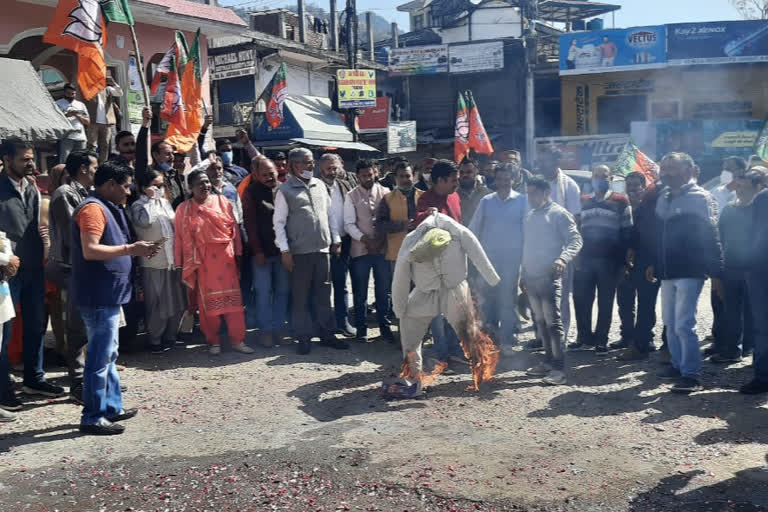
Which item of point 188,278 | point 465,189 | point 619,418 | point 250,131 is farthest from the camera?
point 250,131

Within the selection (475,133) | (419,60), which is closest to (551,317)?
(475,133)

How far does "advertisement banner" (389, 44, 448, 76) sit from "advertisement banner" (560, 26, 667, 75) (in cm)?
542

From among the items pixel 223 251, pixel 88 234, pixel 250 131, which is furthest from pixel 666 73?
pixel 88 234

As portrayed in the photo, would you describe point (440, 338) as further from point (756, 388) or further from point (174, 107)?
point (174, 107)

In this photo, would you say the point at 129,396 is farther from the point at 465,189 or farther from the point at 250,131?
the point at 250,131

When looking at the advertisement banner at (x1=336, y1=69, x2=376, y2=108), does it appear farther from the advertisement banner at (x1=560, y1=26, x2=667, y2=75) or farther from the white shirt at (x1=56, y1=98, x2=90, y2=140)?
the white shirt at (x1=56, y1=98, x2=90, y2=140)

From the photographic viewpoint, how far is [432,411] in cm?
576

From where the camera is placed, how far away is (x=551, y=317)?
6637mm

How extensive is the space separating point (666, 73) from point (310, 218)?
82.7ft

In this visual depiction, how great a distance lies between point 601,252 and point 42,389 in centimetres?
536

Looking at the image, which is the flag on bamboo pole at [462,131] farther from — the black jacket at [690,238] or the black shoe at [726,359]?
the black jacket at [690,238]

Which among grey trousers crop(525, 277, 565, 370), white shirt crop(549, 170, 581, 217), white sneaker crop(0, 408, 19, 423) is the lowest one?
white sneaker crop(0, 408, 19, 423)

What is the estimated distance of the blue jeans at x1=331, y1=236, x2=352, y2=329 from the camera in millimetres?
8398

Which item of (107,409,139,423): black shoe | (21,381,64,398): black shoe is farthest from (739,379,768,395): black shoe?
(21,381,64,398): black shoe
